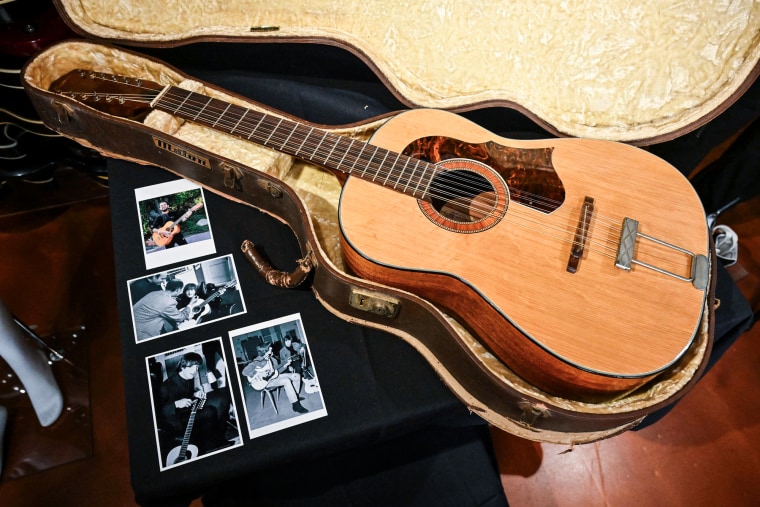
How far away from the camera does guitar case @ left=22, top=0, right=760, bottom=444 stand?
→ 109cm

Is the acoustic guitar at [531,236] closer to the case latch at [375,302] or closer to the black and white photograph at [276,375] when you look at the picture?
the case latch at [375,302]

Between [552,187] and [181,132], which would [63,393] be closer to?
[181,132]

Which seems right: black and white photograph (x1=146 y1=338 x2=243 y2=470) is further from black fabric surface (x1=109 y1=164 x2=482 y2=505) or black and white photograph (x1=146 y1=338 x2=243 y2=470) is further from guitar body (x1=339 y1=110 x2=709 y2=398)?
guitar body (x1=339 y1=110 x2=709 y2=398)

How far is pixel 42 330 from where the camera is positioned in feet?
5.52

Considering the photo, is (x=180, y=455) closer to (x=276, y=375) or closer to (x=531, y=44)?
(x=276, y=375)

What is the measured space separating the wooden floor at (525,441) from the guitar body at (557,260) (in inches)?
29.7

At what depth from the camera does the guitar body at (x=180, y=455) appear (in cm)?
102

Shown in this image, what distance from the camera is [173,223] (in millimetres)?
1375

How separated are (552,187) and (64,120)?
4.75ft

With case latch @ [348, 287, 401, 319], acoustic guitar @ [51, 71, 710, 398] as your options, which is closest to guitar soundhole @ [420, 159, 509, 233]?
acoustic guitar @ [51, 71, 710, 398]

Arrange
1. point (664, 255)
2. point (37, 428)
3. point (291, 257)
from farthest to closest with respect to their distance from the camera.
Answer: point (37, 428)
point (291, 257)
point (664, 255)

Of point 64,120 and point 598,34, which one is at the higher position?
point 598,34

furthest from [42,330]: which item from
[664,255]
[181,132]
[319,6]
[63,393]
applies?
[664,255]

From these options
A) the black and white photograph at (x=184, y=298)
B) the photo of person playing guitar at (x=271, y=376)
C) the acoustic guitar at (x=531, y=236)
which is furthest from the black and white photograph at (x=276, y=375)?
the acoustic guitar at (x=531, y=236)
